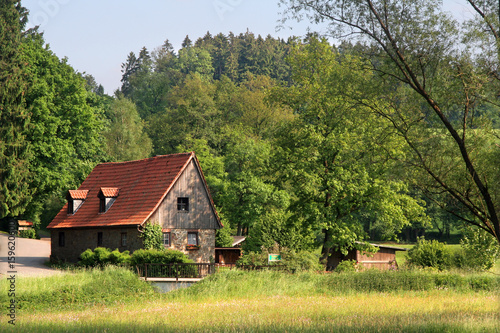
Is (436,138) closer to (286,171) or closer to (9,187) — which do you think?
(286,171)

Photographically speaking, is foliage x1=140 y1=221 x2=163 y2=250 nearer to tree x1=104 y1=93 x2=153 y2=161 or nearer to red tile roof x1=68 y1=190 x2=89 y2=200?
red tile roof x1=68 y1=190 x2=89 y2=200

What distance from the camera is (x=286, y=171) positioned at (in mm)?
36594

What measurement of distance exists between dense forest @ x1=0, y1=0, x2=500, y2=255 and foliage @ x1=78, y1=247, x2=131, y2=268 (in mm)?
9827

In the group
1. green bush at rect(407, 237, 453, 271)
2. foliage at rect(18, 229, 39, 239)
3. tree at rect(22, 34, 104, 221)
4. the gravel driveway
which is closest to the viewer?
the gravel driveway

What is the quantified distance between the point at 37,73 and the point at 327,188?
25178mm

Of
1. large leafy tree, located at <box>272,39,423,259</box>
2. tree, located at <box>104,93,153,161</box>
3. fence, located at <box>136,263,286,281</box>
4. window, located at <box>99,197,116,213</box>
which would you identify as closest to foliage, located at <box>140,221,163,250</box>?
window, located at <box>99,197,116,213</box>

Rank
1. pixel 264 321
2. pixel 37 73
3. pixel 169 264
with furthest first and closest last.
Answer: pixel 37 73, pixel 169 264, pixel 264 321

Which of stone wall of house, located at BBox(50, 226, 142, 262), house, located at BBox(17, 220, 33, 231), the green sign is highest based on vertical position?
house, located at BBox(17, 220, 33, 231)

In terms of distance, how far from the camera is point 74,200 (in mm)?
44000

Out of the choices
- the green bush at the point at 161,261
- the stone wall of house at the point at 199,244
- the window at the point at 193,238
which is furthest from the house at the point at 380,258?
the green bush at the point at 161,261

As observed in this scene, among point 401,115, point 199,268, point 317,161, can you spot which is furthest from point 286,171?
point 401,115

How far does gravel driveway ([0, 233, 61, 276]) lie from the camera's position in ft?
116

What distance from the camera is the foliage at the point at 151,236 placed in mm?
37594

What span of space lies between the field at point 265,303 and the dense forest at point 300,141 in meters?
3.33
